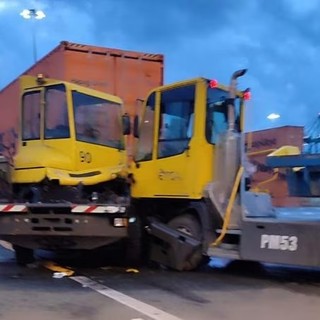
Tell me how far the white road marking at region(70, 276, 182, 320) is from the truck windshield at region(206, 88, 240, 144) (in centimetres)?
269

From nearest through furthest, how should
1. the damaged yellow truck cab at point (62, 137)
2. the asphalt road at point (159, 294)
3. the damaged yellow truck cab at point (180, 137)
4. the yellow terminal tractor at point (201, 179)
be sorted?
the asphalt road at point (159, 294) → the yellow terminal tractor at point (201, 179) → the damaged yellow truck cab at point (180, 137) → the damaged yellow truck cab at point (62, 137)

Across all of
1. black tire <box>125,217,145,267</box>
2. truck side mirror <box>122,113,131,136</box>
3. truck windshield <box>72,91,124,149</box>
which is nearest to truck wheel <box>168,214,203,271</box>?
black tire <box>125,217,145,267</box>

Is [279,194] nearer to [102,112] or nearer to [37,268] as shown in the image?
[102,112]

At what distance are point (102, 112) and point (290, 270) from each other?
159 inches

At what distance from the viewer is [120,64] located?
39.0 ft

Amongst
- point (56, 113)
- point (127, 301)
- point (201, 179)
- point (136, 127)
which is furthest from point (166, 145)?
point (127, 301)

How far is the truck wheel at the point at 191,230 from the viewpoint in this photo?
9.51 metres

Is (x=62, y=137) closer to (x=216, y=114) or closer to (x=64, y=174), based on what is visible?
(x=64, y=174)

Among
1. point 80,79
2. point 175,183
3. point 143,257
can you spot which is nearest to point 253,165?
point 175,183

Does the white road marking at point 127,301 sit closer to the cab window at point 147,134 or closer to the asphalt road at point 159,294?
the asphalt road at point 159,294

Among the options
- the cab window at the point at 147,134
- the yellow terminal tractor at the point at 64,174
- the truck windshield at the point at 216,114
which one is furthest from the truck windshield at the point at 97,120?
the truck windshield at the point at 216,114

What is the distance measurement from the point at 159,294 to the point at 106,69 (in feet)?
17.2

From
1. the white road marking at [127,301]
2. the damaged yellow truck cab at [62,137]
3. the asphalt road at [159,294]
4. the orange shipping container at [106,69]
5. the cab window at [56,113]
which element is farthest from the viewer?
the orange shipping container at [106,69]

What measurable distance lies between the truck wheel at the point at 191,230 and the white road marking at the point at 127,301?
5.32 ft
